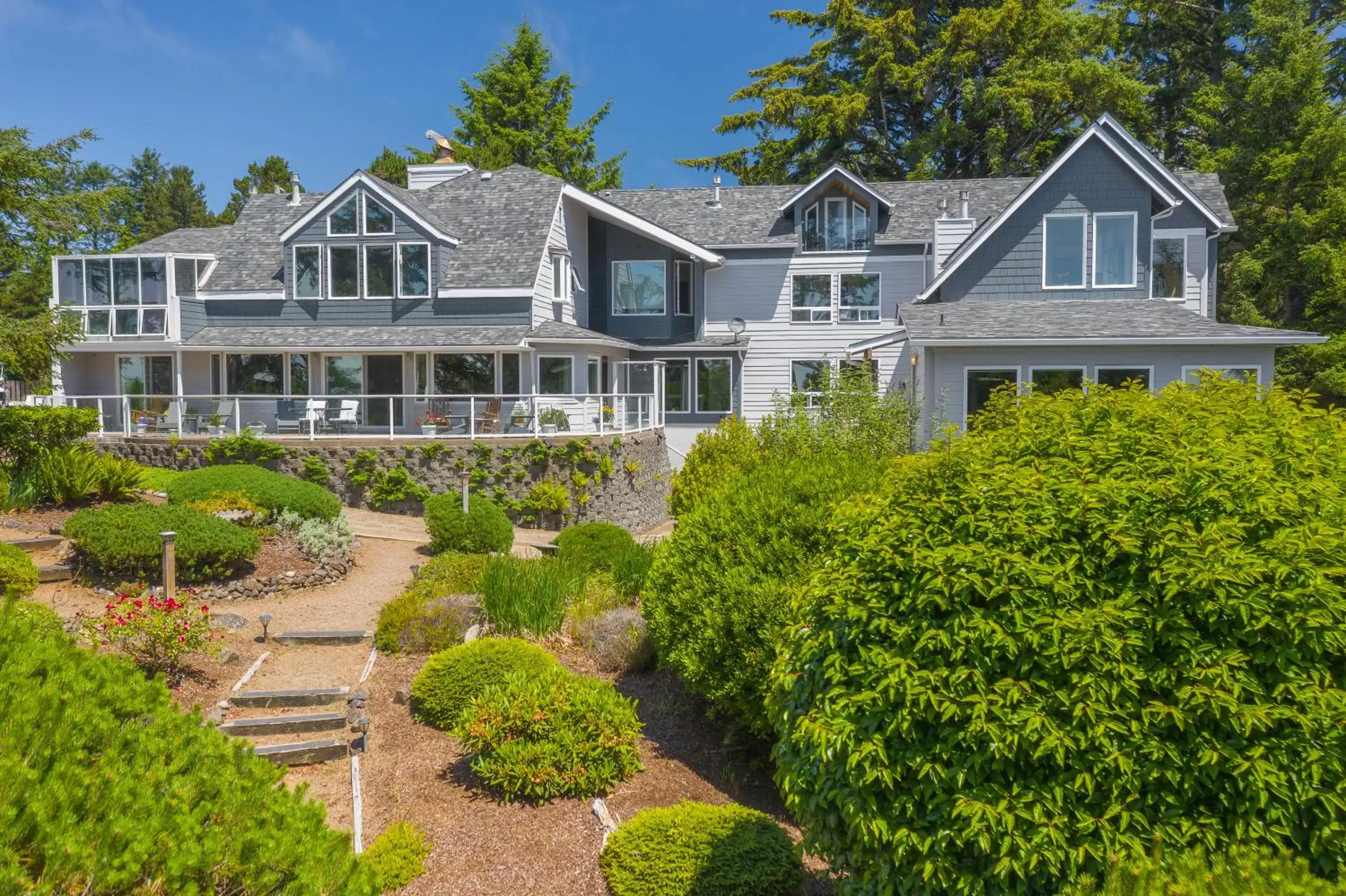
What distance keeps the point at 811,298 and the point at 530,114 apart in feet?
71.3

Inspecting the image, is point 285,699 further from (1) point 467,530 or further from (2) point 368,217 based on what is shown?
(2) point 368,217

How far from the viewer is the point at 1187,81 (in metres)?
36.2

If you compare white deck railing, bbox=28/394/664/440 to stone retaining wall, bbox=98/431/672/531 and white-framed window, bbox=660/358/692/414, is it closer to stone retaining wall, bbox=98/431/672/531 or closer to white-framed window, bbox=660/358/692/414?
stone retaining wall, bbox=98/431/672/531

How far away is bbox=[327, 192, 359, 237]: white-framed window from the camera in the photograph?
2536 cm

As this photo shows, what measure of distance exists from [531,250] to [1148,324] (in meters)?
16.5

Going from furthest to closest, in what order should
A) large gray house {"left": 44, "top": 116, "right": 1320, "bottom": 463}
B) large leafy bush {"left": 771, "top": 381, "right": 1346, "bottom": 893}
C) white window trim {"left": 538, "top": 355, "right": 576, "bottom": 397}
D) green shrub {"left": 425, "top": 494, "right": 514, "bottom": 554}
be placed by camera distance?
white window trim {"left": 538, "top": 355, "right": 576, "bottom": 397} < large gray house {"left": 44, "top": 116, "right": 1320, "bottom": 463} < green shrub {"left": 425, "top": 494, "right": 514, "bottom": 554} < large leafy bush {"left": 771, "top": 381, "right": 1346, "bottom": 893}

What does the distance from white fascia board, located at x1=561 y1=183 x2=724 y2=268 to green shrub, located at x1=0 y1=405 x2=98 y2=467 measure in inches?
647

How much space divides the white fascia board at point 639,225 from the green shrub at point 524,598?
18364 millimetres

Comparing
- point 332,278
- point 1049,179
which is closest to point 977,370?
point 1049,179

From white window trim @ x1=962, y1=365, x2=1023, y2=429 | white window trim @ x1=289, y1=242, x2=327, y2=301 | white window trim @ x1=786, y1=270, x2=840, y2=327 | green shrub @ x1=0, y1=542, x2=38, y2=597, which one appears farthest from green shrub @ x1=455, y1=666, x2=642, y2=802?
white window trim @ x1=786, y1=270, x2=840, y2=327

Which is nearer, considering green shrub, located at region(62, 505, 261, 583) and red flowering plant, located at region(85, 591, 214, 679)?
red flowering plant, located at region(85, 591, 214, 679)

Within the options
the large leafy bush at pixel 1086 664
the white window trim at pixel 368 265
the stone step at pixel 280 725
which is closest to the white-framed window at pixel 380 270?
the white window trim at pixel 368 265

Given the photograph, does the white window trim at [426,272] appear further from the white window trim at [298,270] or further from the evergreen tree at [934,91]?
the evergreen tree at [934,91]

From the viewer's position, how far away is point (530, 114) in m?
43.3
